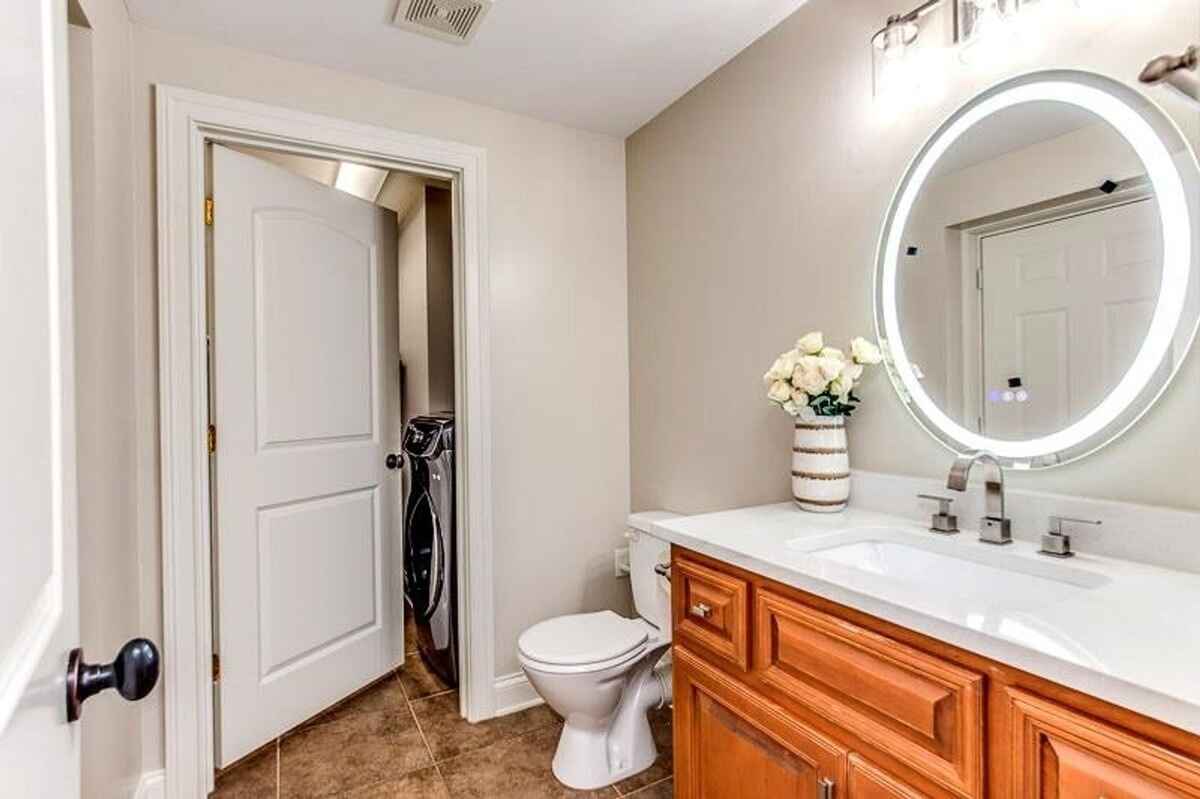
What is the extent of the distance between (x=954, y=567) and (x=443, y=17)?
6.41ft

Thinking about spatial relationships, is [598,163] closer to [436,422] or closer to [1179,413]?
[436,422]

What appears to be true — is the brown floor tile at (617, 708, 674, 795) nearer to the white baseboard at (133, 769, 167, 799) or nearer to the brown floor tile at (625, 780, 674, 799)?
the brown floor tile at (625, 780, 674, 799)

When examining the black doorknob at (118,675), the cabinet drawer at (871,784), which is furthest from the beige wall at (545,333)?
the black doorknob at (118,675)

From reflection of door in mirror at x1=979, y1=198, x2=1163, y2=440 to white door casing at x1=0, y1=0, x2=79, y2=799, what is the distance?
5.23ft

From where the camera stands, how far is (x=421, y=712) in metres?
2.36

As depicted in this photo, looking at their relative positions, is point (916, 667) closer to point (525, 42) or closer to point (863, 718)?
point (863, 718)

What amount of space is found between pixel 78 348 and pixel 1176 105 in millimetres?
2218

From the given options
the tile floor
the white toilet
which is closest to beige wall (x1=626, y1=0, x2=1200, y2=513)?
the white toilet

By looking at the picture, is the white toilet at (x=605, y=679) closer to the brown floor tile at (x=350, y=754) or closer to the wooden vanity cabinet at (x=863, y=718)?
the wooden vanity cabinet at (x=863, y=718)

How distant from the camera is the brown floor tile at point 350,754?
1.93 m

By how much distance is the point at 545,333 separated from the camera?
2.47 m

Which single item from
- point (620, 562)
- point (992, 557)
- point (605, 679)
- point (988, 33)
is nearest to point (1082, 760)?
point (992, 557)

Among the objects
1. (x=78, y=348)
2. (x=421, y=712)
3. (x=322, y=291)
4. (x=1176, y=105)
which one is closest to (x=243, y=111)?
(x=322, y=291)

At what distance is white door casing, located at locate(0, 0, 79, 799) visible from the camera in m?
0.46
